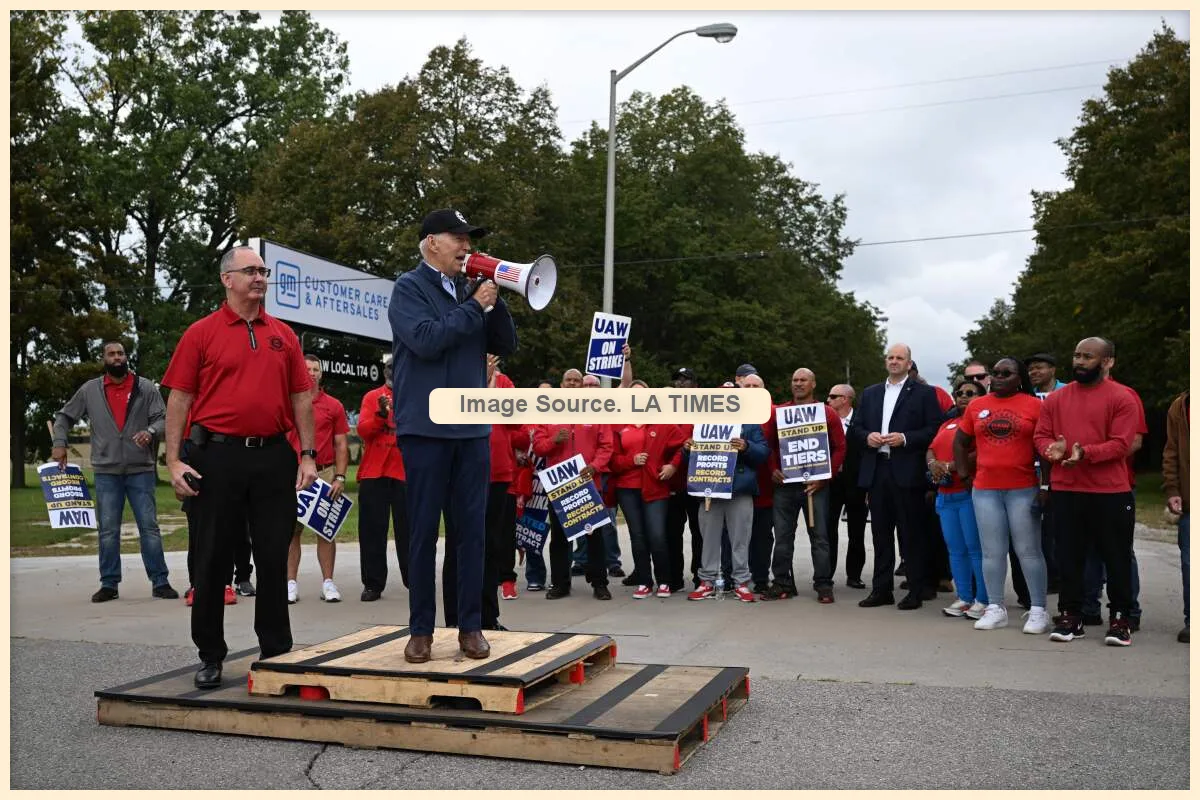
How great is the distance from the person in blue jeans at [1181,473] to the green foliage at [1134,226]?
72.8 feet

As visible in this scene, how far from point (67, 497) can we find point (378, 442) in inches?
132

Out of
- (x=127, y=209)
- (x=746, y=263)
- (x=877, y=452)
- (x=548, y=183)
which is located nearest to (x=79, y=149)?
(x=127, y=209)

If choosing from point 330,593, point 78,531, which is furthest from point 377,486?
point 78,531

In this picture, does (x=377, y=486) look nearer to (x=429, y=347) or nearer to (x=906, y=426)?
(x=906, y=426)

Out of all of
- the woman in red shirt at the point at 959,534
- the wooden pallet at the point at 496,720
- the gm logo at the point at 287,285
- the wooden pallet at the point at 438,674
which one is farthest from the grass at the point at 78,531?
the woman in red shirt at the point at 959,534

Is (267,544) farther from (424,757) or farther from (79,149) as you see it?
(79,149)

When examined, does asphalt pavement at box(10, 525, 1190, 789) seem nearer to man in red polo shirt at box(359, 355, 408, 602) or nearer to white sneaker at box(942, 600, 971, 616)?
white sneaker at box(942, 600, 971, 616)

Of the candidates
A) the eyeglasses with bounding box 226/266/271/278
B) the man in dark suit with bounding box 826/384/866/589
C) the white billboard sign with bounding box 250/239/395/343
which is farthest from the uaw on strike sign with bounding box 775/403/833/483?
the white billboard sign with bounding box 250/239/395/343

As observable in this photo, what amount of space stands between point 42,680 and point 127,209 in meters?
38.9

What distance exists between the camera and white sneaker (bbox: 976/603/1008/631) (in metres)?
8.36

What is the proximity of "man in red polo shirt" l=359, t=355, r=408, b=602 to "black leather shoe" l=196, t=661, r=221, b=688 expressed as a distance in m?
4.18

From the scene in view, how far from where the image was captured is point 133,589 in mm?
10734

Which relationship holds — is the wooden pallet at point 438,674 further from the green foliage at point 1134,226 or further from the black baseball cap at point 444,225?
the green foliage at point 1134,226

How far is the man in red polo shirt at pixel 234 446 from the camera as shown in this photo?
5.70 m
